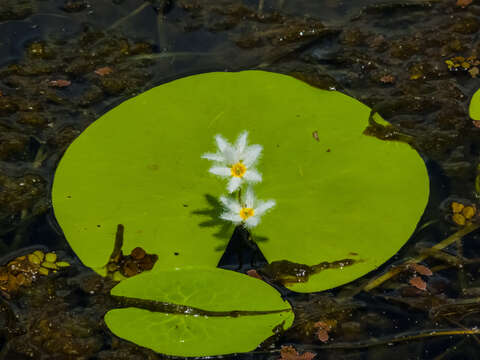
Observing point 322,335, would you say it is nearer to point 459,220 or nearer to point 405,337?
point 405,337

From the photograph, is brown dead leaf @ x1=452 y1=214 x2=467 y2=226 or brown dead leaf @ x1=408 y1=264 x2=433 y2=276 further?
brown dead leaf @ x1=452 y1=214 x2=467 y2=226

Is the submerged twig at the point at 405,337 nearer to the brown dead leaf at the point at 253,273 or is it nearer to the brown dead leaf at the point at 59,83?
the brown dead leaf at the point at 253,273

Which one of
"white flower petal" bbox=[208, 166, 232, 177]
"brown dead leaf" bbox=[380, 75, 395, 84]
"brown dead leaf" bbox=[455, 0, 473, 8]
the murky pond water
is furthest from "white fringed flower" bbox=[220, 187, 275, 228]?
"brown dead leaf" bbox=[455, 0, 473, 8]

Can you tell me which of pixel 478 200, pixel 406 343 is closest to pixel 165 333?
pixel 406 343

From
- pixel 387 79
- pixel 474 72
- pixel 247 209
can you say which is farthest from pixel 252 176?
pixel 474 72

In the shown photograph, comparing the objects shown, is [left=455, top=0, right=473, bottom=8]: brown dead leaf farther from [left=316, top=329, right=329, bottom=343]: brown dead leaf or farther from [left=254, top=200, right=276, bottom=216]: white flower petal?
[left=316, top=329, right=329, bottom=343]: brown dead leaf

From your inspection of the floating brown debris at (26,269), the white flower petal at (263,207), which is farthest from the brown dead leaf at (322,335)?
the floating brown debris at (26,269)
